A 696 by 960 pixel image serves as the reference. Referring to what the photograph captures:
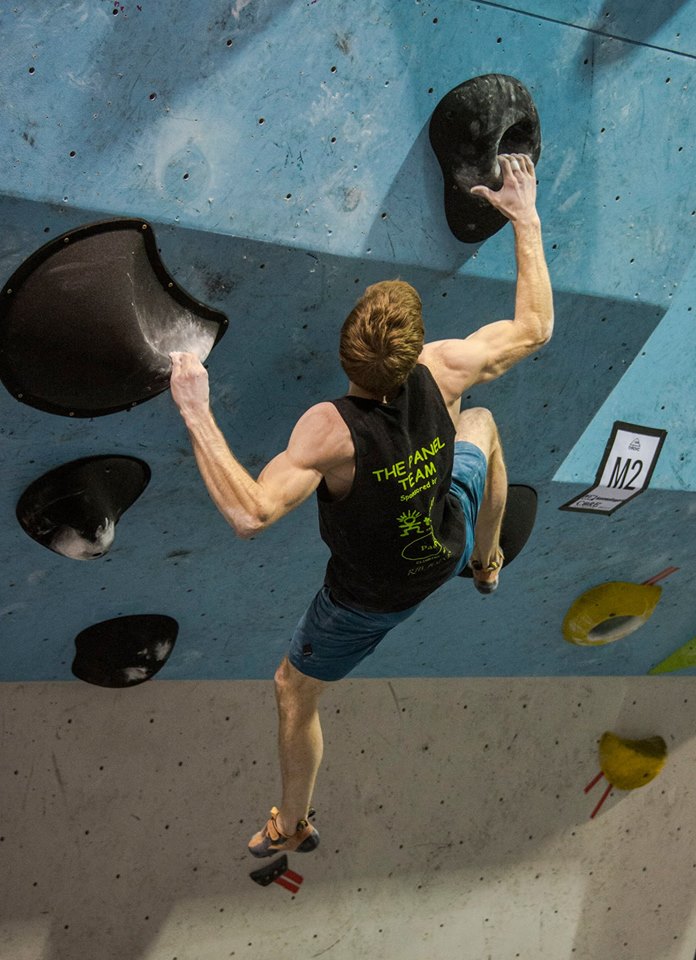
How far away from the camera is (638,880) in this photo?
4812mm

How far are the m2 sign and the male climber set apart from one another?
1.30 ft

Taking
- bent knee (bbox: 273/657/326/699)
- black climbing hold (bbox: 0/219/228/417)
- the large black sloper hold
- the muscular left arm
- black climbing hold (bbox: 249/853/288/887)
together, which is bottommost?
black climbing hold (bbox: 249/853/288/887)

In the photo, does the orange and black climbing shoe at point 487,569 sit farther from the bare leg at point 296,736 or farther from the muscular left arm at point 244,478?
the muscular left arm at point 244,478

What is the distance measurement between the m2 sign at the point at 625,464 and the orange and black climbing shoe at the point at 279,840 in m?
1.08

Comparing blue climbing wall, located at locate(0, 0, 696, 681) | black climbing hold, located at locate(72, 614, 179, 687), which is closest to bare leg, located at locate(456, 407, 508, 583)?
blue climbing wall, located at locate(0, 0, 696, 681)

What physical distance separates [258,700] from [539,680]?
1.07m

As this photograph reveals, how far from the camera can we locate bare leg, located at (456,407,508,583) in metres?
2.79

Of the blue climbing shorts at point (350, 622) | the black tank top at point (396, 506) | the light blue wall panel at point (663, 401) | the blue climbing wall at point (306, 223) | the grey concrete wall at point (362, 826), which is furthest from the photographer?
the grey concrete wall at point (362, 826)

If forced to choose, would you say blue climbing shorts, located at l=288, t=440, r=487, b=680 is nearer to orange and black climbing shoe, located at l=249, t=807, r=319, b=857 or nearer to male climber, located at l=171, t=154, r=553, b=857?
male climber, located at l=171, t=154, r=553, b=857

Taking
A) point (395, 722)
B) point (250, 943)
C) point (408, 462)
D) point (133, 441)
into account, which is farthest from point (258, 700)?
point (408, 462)

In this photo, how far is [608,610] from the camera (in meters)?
3.81

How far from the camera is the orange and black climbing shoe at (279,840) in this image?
3.12 meters

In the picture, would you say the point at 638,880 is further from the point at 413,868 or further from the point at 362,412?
the point at 362,412

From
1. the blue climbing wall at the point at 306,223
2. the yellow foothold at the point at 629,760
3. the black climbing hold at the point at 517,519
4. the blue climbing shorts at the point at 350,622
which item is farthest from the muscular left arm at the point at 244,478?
the yellow foothold at the point at 629,760
